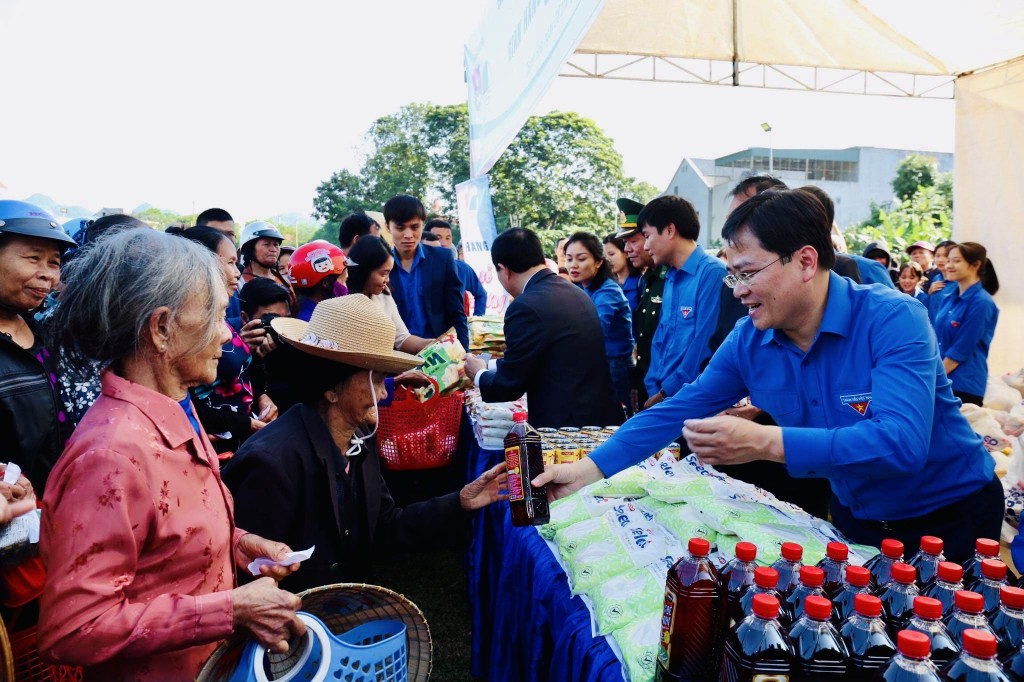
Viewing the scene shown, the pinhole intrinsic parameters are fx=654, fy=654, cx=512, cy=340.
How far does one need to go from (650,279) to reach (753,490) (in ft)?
9.95

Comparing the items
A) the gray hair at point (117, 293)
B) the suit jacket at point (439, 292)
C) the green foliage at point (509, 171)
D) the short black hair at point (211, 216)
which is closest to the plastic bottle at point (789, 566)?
the gray hair at point (117, 293)

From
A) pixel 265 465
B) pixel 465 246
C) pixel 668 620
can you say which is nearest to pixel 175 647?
pixel 265 465

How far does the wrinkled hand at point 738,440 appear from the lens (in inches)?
62.2

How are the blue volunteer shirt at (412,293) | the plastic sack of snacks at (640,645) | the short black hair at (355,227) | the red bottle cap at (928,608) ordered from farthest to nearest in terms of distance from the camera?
the short black hair at (355,227), the blue volunteer shirt at (412,293), the plastic sack of snacks at (640,645), the red bottle cap at (928,608)

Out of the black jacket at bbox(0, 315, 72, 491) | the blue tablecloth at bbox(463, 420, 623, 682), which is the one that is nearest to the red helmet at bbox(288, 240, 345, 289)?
the blue tablecloth at bbox(463, 420, 623, 682)

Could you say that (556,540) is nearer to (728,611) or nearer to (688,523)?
(688,523)

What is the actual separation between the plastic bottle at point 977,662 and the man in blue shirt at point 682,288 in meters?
2.94

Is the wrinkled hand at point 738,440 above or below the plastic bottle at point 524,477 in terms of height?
above

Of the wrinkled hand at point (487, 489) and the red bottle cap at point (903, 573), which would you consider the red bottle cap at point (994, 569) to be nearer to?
the red bottle cap at point (903, 573)

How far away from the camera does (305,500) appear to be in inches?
73.3

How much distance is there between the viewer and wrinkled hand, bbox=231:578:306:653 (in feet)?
4.18

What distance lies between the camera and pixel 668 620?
1.21 meters

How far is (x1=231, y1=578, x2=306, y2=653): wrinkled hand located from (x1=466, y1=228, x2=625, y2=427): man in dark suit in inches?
90.4

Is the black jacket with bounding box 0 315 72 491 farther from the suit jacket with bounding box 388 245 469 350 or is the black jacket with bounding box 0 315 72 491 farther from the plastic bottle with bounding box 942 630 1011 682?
the suit jacket with bounding box 388 245 469 350
